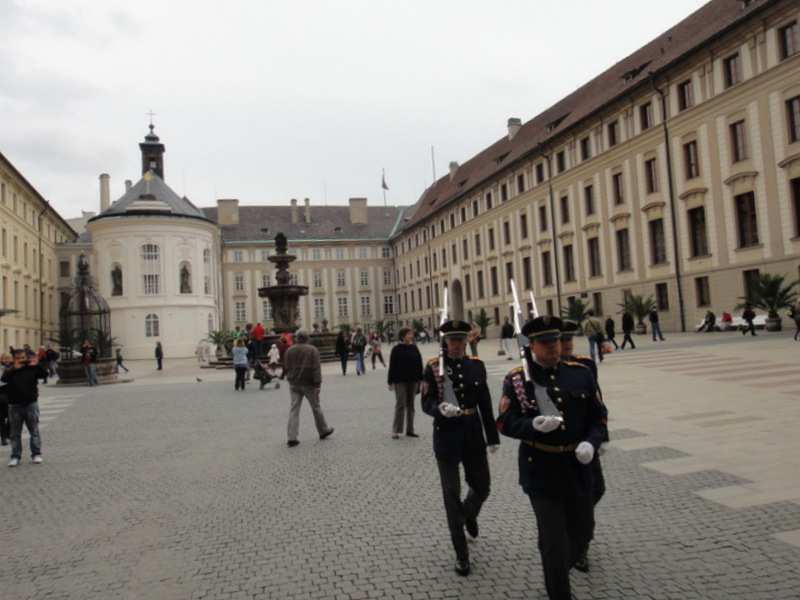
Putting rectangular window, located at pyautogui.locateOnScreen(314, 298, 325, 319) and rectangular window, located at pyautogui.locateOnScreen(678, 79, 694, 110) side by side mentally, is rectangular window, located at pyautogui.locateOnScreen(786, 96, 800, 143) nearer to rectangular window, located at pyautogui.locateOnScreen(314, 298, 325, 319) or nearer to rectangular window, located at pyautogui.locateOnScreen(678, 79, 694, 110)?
rectangular window, located at pyautogui.locateOnScreen(678, 79, 694, 110)

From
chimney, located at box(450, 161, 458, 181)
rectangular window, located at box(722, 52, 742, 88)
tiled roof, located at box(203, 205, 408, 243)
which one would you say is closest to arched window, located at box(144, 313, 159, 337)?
tiled roof, located at box(203, 205, 408, 243)

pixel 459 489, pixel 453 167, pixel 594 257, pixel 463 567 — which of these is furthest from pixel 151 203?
pixel 463 567

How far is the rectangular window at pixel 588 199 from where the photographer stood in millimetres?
41750

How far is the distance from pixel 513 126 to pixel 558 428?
186 feet

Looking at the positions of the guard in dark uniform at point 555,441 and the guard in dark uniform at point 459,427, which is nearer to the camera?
the guard in dark uniform at point 555,441

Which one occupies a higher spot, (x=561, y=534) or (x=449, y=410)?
(x=449, y=410)

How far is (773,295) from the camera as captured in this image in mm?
25609

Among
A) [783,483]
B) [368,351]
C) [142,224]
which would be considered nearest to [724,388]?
[783,483]

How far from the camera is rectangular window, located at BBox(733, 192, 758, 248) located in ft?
97.2

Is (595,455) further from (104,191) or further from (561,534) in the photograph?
(104,191)

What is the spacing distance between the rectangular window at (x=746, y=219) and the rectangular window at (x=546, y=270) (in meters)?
17.0

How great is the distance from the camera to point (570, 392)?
153 inches

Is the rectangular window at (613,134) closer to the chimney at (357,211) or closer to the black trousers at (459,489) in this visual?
the black trousers at (459,489)

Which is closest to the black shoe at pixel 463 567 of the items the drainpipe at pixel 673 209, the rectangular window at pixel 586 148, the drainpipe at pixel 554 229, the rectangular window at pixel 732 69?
the rectangular window at pixel 732 69
